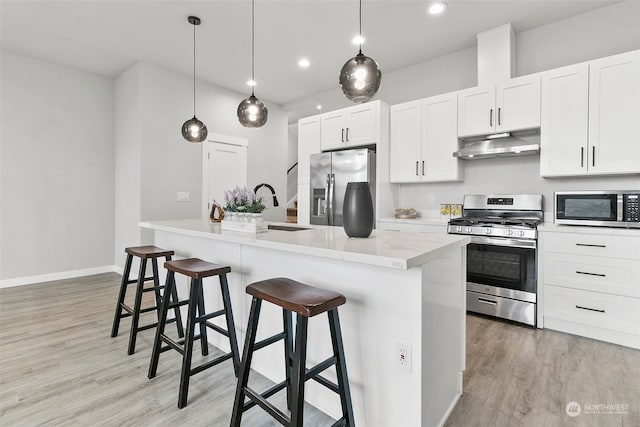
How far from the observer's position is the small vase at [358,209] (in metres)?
1.69

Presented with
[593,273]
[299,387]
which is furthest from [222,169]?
[593,273]

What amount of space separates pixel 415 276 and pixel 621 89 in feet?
9.10

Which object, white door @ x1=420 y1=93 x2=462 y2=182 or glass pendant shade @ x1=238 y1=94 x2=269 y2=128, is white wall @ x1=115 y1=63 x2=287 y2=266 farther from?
white door @ x1=420 y1=93 x2=462 y2=182

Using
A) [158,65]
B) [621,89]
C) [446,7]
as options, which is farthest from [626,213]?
[158,65]

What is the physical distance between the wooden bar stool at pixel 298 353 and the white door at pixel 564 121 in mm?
2724

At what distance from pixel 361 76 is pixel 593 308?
2621mm

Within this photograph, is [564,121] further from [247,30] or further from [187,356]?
[187,356]

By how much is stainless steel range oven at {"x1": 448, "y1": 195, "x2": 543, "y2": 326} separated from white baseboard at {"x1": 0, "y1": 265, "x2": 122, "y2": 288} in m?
4.82

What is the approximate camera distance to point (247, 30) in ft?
11.4

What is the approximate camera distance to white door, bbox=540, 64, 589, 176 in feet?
9.09

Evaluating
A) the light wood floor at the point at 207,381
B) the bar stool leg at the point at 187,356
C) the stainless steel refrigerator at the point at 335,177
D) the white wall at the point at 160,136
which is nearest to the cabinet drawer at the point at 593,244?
the light wood floor at the point at 207,381

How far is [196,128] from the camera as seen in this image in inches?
128

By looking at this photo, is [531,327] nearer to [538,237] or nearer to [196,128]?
[538,237]

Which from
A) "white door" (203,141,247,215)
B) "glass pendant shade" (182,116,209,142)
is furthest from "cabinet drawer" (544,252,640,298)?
"white door" (203,141,247,215)
